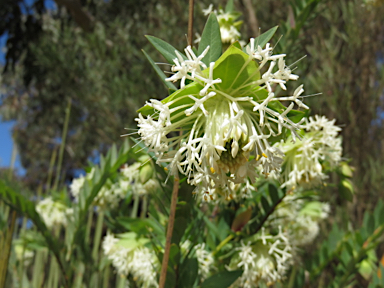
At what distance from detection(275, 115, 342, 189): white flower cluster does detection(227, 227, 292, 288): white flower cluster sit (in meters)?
0.10

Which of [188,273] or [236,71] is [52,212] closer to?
[188,273]

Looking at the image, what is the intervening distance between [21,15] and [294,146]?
2.25 m

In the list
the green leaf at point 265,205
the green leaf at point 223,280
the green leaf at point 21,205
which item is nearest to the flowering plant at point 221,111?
the green leaf at point 223,280

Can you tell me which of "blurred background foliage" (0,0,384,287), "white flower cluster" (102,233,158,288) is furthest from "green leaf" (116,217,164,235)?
"blurred background foliage" (0,0,384,287)

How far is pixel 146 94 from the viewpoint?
5.83 feet

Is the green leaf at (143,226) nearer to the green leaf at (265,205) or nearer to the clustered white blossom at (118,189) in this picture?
the clustered white blossom at (118,189)

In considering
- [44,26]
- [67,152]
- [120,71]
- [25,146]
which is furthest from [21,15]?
[25,146]

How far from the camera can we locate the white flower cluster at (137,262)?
51cm

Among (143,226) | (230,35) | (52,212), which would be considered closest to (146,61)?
(52,212)

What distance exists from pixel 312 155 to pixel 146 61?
4.97ft

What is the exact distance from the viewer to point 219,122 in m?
0.32

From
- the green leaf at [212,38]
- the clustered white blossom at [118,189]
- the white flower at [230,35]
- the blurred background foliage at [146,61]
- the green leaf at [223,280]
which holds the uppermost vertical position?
the blurred background foliage at [146,61]

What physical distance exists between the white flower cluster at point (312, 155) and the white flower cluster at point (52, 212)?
0.60m

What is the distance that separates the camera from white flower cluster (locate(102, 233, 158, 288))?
51 centimetres
